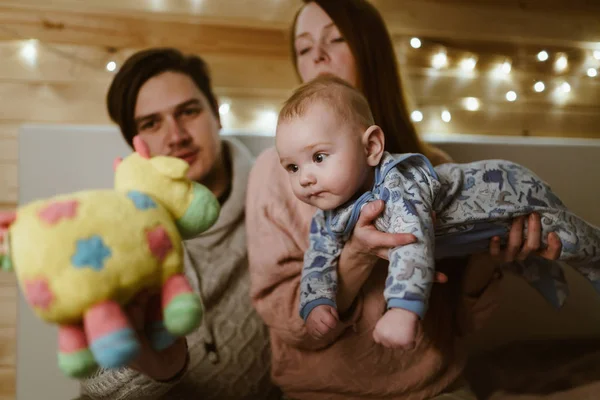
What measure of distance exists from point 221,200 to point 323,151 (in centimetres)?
49

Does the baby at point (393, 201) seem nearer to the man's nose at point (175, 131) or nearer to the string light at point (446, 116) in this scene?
the man's nose at point (175, 131)

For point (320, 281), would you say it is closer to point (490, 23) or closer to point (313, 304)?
point (313, 304)

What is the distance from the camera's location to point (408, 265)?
2.04 feet

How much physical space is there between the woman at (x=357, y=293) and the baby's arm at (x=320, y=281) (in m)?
0.09

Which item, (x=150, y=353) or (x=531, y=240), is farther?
(x=531, y=240)

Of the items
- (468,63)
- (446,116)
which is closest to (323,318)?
(446,116)

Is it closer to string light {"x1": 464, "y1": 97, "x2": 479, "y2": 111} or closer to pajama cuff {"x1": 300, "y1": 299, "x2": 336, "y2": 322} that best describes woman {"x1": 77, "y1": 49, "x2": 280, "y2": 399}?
pajama cuff {"x1": 300, "y1": 299, "x2": 336, "y2": 322}

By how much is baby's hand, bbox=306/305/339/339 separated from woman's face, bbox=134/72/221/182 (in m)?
0.43

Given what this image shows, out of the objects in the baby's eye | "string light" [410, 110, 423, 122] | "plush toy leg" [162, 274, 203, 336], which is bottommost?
"plush toy leg" [162, 274, 203, 336]

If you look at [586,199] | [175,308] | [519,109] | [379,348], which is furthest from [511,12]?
[175,308]

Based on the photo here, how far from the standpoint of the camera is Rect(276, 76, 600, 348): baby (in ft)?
2.06

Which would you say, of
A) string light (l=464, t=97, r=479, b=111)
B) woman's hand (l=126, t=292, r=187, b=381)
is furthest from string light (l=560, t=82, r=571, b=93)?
woman's hand (l=126, t=292, r=187, b=381)

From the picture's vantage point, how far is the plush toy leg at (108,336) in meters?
0.43

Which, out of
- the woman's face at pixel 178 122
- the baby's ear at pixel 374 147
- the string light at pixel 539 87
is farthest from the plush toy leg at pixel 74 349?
the string light at pixel 539 87
